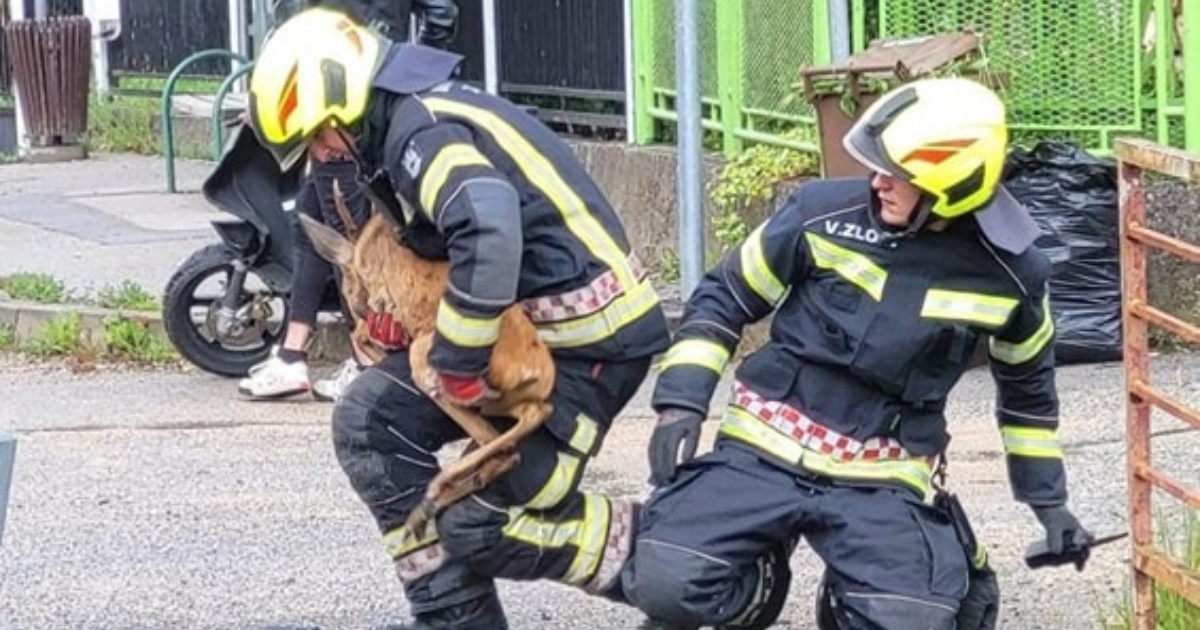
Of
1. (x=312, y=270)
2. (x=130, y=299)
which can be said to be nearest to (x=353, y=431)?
(x=312, y=270)

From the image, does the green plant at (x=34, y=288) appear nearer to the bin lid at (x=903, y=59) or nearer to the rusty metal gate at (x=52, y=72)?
the bin lid at (x=903, y=59)

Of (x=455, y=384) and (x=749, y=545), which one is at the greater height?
(x=455, y=384)

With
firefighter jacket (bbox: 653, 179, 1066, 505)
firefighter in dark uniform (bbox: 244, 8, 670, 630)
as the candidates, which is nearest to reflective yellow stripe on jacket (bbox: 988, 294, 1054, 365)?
firefighter jacket (bbox: 653, 179, 1066, 505)

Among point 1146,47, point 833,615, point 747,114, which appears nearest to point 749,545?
point 833,615

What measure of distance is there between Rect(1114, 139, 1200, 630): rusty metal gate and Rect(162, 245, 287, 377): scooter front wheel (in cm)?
422

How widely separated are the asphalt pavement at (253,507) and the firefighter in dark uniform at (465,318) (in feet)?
1.97

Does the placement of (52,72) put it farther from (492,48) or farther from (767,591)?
(767,591)

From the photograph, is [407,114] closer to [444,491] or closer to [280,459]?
[444,491]

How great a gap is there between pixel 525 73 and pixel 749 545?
7.69 m

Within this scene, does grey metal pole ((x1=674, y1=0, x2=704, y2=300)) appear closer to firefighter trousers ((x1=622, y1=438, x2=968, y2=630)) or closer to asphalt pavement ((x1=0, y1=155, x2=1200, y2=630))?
asphalt pavement ((x1=0, y1=155, x2=1200, y2=630))

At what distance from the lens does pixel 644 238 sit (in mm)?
10648

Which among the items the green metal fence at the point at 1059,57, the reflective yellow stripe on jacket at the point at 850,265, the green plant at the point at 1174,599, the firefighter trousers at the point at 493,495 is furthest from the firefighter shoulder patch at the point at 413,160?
the green metal fence at the point at 1059,57

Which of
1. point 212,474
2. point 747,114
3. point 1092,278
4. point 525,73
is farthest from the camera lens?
point 525,73

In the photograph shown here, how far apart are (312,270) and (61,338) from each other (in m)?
1.84
